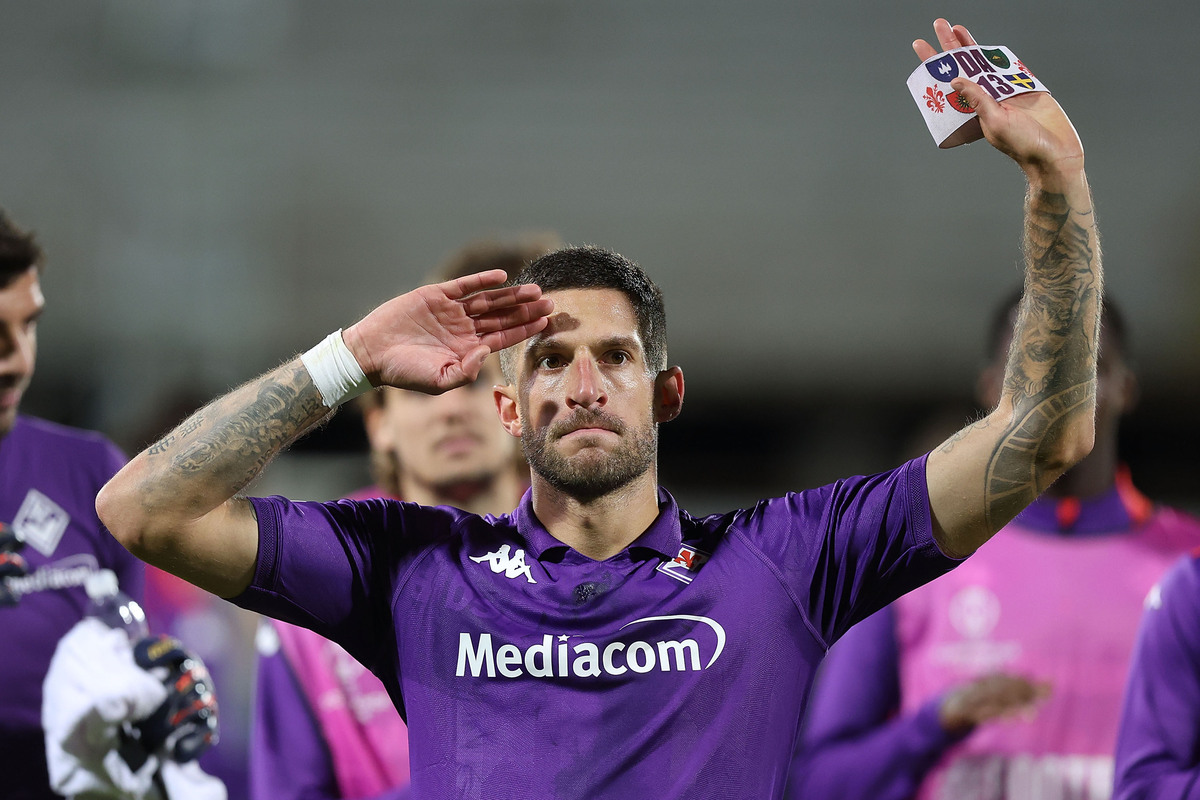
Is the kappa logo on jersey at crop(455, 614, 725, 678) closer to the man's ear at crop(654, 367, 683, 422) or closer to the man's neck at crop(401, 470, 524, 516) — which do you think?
the man's ear at crop(654, 367, 683, 422)

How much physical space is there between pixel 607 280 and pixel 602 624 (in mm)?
666

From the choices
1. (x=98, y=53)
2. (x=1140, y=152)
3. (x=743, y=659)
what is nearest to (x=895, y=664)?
(x=743, y=659)

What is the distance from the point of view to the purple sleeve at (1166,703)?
3.46 m

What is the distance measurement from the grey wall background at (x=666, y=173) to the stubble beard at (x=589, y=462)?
6.59 metres

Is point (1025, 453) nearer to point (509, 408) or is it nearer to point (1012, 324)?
point (509, 408)

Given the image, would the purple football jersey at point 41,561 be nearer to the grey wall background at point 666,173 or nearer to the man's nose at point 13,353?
the man's nose at point 13,353

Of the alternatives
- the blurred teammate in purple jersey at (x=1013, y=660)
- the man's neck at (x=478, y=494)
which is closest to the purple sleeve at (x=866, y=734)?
the blurred teammate in purple jersey at (x=1013, y=660)

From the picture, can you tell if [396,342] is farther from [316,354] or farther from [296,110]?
[296,110]

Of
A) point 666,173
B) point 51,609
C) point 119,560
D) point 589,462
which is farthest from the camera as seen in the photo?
point 666,173

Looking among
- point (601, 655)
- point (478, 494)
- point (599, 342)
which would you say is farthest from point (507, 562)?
point (478, 494)

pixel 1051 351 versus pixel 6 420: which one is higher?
pixel 1051 351

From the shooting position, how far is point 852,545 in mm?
2330

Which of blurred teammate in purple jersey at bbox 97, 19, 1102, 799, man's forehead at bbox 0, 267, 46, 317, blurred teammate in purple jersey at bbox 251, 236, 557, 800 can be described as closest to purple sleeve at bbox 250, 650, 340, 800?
blurred teammate in purple jersey at bbox 251, 236, 557, 800

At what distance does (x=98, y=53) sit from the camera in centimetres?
966
